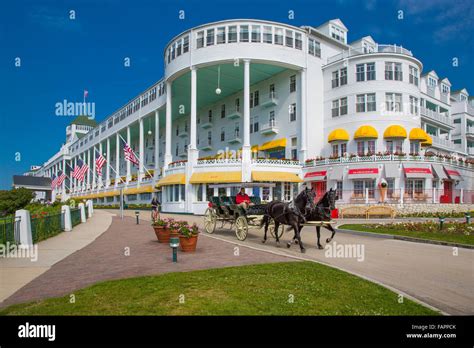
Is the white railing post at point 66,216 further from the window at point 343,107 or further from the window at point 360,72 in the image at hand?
the window at point 360,72

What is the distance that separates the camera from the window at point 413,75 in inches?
1502

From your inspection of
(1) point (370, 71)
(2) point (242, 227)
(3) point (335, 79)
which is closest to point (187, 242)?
(2) point (242, 227)

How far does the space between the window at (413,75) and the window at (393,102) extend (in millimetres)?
2670

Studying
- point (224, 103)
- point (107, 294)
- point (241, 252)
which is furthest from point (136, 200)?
point (107, 294)

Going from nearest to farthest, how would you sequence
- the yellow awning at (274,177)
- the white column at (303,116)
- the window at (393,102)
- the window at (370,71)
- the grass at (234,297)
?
the grass at (234,297)
the yellow awning at (274,177)
the window at (393,102)
the window at (370,71)
the white column at (303,116)

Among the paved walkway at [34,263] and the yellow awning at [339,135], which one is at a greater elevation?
the yellow awning at [339,135]

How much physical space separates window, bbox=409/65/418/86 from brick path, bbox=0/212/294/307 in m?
33.9

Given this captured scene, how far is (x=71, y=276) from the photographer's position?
27.1 feet

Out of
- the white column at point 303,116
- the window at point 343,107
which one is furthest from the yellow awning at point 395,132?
the white column at point 303,116

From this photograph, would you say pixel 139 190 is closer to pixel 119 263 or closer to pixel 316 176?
pixel 316 176

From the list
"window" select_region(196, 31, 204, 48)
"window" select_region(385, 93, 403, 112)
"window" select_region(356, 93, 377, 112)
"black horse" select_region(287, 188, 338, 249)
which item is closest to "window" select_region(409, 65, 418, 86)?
"window" select_region(385, 93, 403, 112)

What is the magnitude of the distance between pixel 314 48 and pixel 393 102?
11.8 metres
